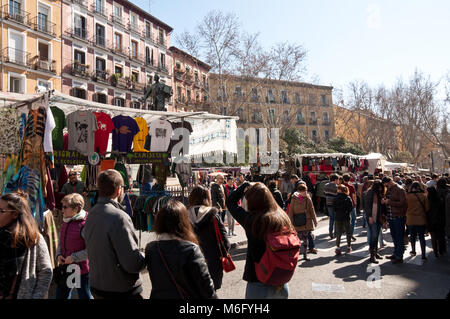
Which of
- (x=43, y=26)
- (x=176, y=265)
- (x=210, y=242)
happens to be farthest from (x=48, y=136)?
(x=43, y=26)

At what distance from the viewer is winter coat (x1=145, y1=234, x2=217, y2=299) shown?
7.01 ft

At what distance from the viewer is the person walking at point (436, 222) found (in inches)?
257

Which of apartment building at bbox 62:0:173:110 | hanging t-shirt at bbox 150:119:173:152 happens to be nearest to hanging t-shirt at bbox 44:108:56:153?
hanging t-shirt at bbox 150:119:173:152

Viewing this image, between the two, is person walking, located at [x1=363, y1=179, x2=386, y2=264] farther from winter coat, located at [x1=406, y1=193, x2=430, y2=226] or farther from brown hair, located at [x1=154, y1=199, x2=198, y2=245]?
brown hair, located at [x1=154, y1=199, x2=198, y2=245]

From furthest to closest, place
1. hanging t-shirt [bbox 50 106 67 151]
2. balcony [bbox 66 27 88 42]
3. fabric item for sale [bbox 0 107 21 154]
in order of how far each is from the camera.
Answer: balcony [bbox 66 27 88 42], hanging t-shirt [bbox 50 106 67 151], fabric item for sale [bbox 0 107 21 154]

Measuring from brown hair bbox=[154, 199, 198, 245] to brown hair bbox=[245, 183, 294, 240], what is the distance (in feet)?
2.03

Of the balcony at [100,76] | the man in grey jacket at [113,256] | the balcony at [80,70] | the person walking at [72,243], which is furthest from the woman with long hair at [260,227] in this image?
the balcony at [100,76]

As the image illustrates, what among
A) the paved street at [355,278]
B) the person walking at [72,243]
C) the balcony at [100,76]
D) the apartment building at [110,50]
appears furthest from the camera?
the balcony at [100,76]

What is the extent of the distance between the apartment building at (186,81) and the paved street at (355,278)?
29.1 m

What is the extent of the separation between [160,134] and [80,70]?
69.0 ft

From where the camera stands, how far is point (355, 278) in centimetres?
514

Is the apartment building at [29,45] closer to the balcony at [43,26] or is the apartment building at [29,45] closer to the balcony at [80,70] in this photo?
the balcony at [43,26]

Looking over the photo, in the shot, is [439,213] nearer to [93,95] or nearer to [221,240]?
[221,240]

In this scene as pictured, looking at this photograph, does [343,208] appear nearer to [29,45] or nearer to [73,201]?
[73,201]
